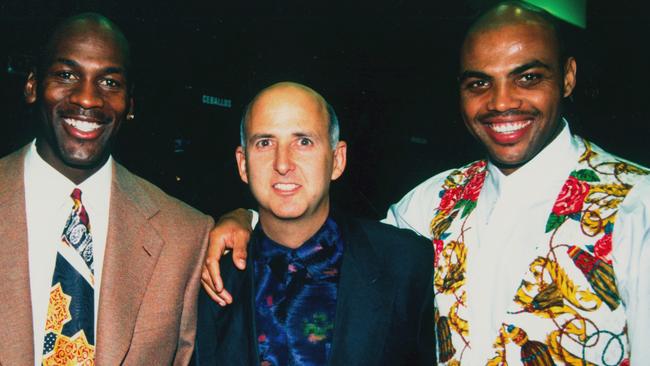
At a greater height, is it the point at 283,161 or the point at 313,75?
the point at 313,75

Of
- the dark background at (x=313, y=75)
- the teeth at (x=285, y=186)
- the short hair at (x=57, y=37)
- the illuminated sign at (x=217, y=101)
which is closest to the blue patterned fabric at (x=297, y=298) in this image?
the teeth at (x=285, y=186)

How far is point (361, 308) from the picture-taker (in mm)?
1513

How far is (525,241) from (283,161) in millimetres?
973

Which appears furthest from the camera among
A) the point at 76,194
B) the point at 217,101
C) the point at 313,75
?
the point at 217,101

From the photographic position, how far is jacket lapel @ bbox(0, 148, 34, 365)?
132 centimetres

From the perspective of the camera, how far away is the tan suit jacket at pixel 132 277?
138 centimetres

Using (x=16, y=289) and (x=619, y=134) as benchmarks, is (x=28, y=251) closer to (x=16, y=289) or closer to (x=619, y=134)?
(x=16, y=289)

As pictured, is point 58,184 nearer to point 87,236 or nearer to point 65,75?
point 87,236

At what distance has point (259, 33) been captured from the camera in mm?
5879

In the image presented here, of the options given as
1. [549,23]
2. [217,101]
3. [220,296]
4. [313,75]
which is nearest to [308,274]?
[220,296]

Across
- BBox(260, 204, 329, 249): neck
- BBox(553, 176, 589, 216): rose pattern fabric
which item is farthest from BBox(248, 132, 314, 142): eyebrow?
BBox(553, 176, 589, 216): rose pattern fabric

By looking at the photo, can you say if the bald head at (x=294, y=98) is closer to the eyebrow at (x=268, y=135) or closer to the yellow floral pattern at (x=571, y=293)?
the eyebrow at (x=268, y=135)

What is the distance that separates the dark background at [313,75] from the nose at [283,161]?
116 cm

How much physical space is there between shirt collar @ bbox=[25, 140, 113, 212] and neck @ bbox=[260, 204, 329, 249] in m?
0.67
